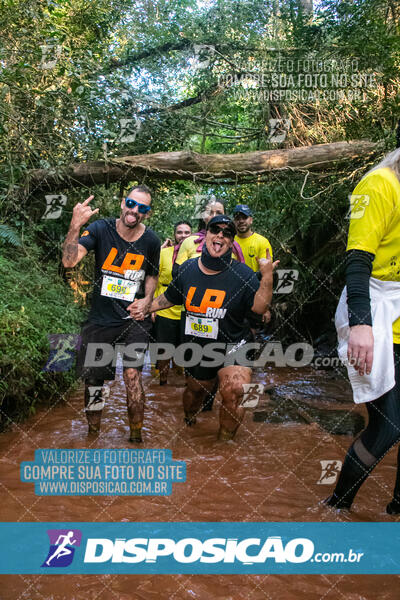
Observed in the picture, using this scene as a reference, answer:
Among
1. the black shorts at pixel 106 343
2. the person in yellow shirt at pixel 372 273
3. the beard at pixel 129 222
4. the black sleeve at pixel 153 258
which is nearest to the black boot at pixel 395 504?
the person in yellow shirt at pixel 372 273

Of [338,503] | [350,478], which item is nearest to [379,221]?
[350,478]

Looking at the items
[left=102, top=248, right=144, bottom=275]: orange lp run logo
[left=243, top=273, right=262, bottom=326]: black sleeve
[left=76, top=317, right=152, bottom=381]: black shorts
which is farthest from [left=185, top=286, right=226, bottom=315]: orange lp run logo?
[left=102, top=248, right=144, bottom=275]: orange lp run logo

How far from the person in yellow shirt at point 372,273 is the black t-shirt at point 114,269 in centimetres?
236

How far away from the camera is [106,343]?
15.2 feet

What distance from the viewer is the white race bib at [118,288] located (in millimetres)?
4641

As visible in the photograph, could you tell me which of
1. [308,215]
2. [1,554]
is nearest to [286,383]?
[308,215]

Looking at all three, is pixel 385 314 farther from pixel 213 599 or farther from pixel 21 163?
pixel 21 163

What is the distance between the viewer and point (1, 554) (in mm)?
2768

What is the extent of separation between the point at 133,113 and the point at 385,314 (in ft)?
24.1

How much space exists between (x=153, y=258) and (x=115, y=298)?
51cm

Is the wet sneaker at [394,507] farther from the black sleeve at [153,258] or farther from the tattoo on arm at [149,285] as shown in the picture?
the black sleeve at [153,258]

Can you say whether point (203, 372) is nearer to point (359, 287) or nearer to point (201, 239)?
point (201, 239)

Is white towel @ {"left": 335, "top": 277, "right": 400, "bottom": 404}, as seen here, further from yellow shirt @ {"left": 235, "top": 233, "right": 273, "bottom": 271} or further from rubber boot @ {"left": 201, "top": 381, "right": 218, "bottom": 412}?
yellow shirt @ {"left": 235, "top": 233, "right": 273, "bottom": 271}

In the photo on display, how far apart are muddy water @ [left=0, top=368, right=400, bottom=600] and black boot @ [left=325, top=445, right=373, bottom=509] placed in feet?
0.36
